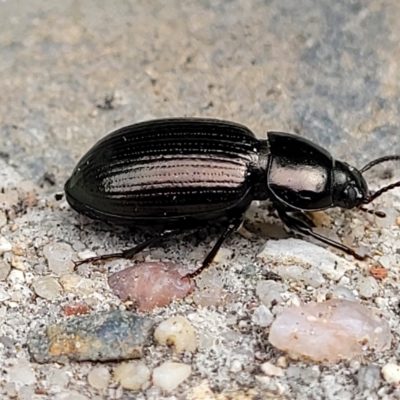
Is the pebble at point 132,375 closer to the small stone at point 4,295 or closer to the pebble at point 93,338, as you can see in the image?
the pebble at point 93,338

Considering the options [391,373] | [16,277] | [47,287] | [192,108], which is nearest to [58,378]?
[47,287]

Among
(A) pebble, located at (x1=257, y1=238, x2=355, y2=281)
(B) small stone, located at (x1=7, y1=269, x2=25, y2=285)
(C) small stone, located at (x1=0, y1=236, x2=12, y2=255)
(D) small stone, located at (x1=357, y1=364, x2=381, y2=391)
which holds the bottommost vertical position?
(B) small stone, located at (x1=7, y1=269, x2=25, y2=285)

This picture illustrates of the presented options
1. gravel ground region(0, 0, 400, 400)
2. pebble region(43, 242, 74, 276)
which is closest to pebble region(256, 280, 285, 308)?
gravel ground region(0, 0, 400, 400)

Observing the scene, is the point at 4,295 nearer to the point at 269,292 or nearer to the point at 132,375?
the point at 132,375

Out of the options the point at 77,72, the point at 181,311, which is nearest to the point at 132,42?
the point at 77,72

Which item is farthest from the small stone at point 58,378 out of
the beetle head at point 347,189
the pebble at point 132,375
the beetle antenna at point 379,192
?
the beetle antenna at point 379,192

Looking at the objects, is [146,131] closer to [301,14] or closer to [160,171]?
[160,171]

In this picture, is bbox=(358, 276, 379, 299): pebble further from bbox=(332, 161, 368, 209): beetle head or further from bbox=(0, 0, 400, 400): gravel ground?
bbox=(332, 161, 368, 209): beetle head
